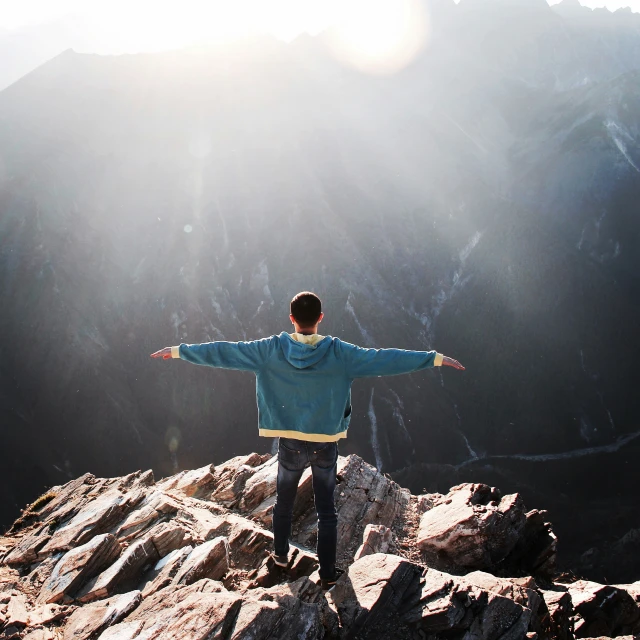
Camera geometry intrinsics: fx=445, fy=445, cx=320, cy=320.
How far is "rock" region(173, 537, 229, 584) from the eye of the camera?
6.47 metres

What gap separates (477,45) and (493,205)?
74.3m

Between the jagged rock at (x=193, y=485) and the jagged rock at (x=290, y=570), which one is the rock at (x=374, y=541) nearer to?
the jagged rock at (x=290, y=570)

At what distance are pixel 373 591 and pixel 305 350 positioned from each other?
2.64m

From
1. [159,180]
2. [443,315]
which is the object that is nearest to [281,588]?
[443,315]

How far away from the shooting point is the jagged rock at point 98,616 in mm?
5431

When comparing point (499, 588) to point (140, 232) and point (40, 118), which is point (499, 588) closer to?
point (140, 232)

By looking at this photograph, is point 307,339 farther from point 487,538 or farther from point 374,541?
point 487,538

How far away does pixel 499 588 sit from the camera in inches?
236

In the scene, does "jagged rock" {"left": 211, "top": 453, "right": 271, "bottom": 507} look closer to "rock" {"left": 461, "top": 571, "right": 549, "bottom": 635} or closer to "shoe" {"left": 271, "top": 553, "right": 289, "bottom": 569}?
"shoe" {"left": 271, "top": 553, "right": 289, "bottom": 569}

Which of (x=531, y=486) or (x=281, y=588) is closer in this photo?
(x=281, y=588)

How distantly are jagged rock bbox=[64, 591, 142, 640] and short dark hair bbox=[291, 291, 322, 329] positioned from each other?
431 centimetres

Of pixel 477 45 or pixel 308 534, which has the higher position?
pixel 477 45

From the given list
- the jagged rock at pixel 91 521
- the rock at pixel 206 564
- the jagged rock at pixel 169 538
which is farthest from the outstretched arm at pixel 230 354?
the jagged rock at pixel 91 521

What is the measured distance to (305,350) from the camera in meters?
4.71
